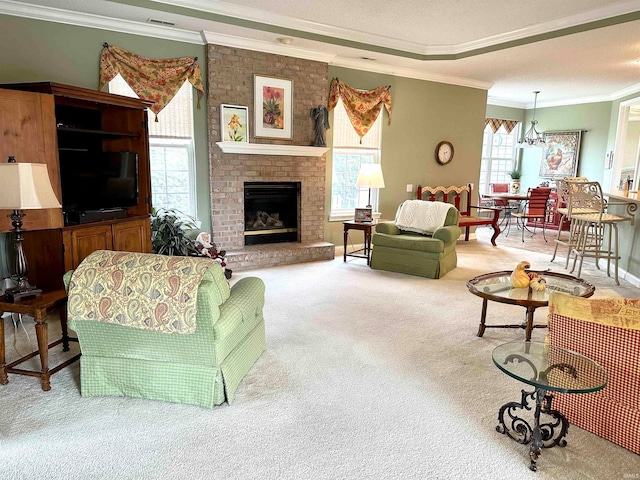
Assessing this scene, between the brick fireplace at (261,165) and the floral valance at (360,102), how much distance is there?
0.70 feet

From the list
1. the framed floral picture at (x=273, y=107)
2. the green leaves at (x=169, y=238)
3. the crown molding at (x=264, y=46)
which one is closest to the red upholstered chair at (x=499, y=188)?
the crown molding at (x=264, y=46)

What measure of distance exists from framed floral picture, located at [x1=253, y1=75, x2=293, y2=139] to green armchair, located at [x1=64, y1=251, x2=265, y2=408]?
11.6 ft

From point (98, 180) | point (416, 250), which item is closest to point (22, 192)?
point (98, 180)

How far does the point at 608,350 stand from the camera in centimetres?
208

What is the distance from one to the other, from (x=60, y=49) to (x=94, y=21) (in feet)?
1.52

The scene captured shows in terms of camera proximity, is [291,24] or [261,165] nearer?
[291,24]

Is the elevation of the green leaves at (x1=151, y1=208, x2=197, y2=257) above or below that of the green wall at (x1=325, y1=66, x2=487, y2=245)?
below

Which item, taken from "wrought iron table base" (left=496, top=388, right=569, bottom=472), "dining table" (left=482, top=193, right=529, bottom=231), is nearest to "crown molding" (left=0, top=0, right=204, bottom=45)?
"wrought iron table base" (left=496, top=388, right=569, bottom=472)

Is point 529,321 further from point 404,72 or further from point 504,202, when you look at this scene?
point 504,202

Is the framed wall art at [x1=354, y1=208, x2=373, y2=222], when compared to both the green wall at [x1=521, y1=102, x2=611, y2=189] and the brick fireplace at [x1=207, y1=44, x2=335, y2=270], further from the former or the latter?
the green wall at [x1=521, y1=102, x2=611, y2=189]

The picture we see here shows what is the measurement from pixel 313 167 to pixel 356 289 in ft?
7.09

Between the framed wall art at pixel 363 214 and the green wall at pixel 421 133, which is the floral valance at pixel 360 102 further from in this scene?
the framed wall art at pixel 363 214

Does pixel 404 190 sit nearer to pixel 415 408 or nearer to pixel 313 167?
pixel 313 167

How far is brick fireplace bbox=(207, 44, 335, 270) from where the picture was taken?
5324 mm
